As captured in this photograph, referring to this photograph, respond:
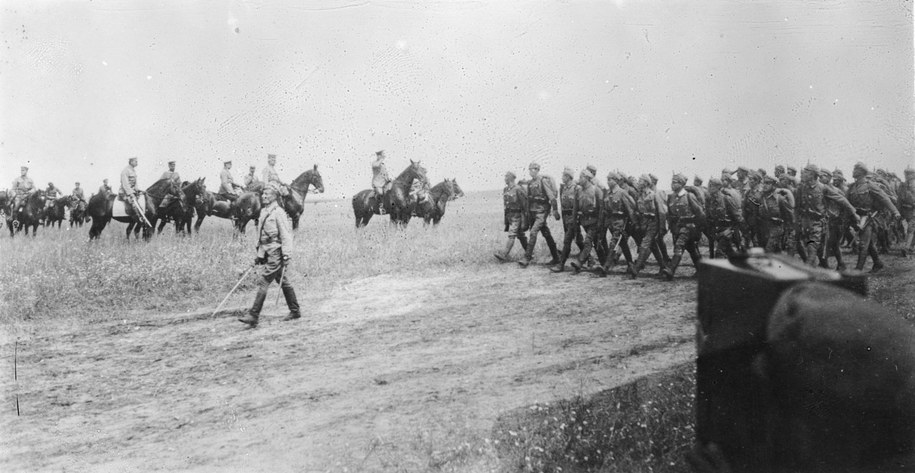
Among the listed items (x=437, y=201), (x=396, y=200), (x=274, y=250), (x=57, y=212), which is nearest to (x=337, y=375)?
(x=274, y=250)

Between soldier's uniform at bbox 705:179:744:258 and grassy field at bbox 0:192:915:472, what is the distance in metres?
0.57

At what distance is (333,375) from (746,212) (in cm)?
407

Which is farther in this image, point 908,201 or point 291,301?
point 908,201

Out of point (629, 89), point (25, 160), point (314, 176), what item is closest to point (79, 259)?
point (25, 160)

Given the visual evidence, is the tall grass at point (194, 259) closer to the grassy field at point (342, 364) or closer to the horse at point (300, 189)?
the grassy field at point (342, 364)

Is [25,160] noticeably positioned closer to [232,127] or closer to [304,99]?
[232,127]

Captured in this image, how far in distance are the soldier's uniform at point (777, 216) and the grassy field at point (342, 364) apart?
822 mm

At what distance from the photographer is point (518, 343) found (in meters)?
5.43

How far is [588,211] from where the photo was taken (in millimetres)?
7477

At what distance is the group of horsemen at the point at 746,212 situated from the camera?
19.4 feet

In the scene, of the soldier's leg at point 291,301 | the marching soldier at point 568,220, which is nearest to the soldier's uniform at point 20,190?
the soldier's leg at point 291,301

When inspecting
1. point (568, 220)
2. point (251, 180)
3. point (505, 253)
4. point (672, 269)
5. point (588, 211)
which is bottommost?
point (672, 269)

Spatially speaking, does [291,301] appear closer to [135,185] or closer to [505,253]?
[135,185]

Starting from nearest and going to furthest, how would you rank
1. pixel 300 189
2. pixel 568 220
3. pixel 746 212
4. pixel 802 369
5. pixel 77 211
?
pixel 802 369, pixel 746 212, pixel 300 189, pixel 77 211, pixel 568 220
